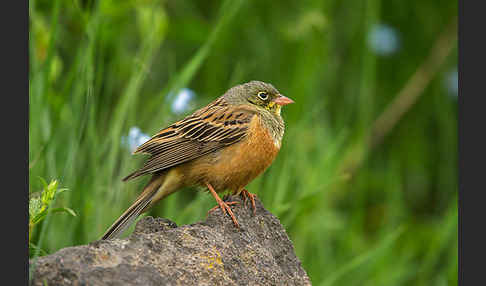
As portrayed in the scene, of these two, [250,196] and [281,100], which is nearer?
[250,196]

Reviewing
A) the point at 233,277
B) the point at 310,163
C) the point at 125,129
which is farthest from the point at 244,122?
the point at 310,163

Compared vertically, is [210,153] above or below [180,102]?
below

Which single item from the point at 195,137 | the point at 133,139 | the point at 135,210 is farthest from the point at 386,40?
the point at 135,210

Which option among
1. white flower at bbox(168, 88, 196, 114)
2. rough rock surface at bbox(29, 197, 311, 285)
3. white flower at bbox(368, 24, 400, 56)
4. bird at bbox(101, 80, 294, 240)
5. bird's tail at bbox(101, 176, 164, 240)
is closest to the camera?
rough rock surface at bbox(29, 197, 311, 285)

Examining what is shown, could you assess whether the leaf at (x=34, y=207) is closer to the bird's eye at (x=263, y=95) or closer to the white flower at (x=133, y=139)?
the white flower at (x=133, y=139)

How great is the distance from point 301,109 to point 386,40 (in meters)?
2.20

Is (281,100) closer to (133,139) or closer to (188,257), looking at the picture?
(133,139)

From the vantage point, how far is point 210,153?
499 centimetres

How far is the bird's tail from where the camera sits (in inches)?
173

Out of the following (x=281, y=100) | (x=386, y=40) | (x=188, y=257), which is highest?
(x=386, y=40)

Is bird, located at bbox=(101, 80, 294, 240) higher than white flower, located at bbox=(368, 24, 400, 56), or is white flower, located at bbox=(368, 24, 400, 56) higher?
white flower, located at bbox=(368, 24, 400, 56)

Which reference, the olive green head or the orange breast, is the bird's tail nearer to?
the orange breast

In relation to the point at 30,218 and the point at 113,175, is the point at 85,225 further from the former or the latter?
the point at 30,218

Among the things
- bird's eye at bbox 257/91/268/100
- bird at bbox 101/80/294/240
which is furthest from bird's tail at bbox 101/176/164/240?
bird's eye at bbox 257/91/268/100
